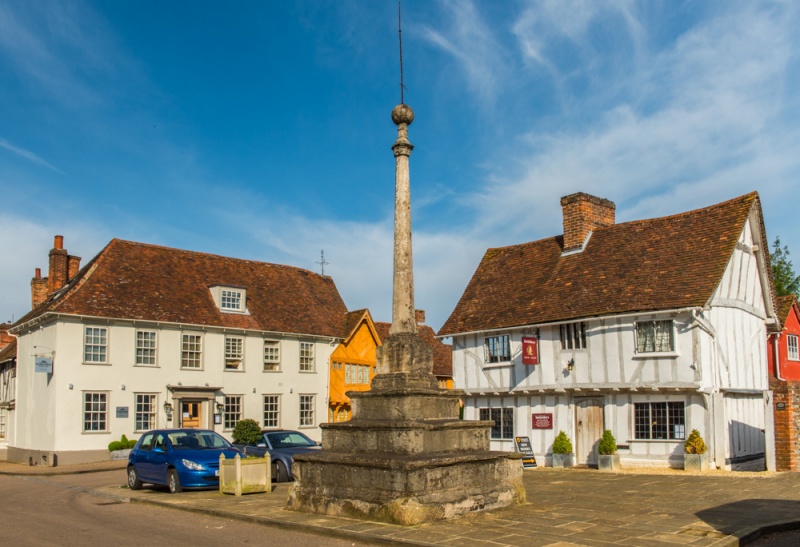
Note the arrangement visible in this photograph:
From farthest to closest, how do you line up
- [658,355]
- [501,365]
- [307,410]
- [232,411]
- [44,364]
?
[307,410]
[232,411]
[44,364]
[501,365]
[658,355]

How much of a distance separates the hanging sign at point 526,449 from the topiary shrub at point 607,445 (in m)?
2.26

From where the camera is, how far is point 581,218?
85.9 ft

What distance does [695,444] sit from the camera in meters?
20.1

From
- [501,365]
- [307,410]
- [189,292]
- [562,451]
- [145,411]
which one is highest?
[189,292]

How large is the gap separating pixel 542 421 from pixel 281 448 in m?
8.85

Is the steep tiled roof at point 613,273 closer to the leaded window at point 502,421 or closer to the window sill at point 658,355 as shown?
the window sill at point 658,355

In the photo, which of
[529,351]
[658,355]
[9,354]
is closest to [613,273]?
[658,355]

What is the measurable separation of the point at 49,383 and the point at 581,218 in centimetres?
2061

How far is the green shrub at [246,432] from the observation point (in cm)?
2895

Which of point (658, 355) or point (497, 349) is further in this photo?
point (497, 349)

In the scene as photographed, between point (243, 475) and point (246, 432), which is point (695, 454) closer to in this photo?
point (243, 475)

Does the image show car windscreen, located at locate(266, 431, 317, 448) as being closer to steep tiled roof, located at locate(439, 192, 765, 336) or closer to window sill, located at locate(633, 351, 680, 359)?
steep tiled roof, located at locate(439, 192, 765, 336)

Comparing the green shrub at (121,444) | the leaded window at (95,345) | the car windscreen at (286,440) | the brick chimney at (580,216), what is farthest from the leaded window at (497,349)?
the leaded window at (95,345)

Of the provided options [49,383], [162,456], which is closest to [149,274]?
[49,383]
